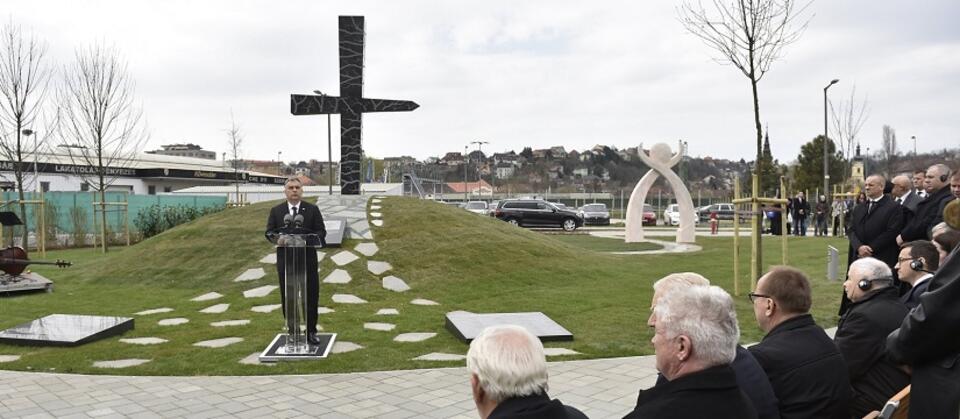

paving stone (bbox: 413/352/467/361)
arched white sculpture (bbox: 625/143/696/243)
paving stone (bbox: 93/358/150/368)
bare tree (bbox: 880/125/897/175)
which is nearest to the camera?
paving stone (bbox: 93/358/150/368)

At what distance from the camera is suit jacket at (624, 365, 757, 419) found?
6.30 ft

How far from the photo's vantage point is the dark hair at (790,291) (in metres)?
2.85

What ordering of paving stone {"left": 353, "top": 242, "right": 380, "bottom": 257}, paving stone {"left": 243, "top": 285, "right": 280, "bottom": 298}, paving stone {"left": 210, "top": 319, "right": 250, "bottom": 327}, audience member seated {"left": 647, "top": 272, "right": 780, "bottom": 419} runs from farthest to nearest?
1. paving stone {"left": 353, "top": 242, "right": 380, "bottom": 257}
2. paving stone {"left": 243, "top": 285, "right": 280, "bottom": 298}
3. paving stone {"left": 210, "top": 319, "right": 250, "bottom": 327}
4. audience member seated {"left": 647, "top": 272, "right": 780, "bottom": 419}

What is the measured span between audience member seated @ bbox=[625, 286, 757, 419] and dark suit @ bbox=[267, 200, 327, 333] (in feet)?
15.7

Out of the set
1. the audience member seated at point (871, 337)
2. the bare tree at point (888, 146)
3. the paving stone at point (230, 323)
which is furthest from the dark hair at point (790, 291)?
the bare tree at point (888, 146)

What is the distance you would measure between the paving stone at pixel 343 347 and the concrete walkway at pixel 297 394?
0.90 m

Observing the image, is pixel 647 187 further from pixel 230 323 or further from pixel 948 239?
pixel 948 239

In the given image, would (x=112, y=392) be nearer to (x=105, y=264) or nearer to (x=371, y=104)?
(x=105, y=264)

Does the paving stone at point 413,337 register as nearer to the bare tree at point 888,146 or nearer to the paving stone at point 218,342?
the paving stone at point 218,342

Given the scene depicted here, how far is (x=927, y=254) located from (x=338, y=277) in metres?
8.28

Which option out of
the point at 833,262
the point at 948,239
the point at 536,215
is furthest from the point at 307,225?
the point at 536,215

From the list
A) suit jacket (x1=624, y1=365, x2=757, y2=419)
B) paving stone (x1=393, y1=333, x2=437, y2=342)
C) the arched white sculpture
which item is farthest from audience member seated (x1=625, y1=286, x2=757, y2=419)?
the arched white sculpture

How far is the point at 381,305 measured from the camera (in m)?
9.18

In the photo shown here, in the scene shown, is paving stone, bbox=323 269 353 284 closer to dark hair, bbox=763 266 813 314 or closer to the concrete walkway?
the concrete walkway
